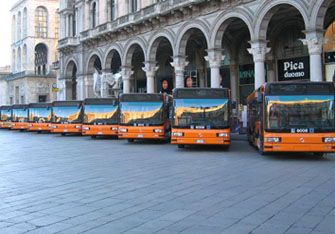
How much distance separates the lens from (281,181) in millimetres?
9523

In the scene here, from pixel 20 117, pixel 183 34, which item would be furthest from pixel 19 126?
pixel 183 34

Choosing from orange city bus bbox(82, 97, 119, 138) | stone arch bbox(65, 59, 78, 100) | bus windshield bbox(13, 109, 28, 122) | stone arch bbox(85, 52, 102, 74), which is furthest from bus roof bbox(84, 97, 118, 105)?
stone arch bbox(65, 59, 78, 100)

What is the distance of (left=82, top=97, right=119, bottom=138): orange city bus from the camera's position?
25.4 m

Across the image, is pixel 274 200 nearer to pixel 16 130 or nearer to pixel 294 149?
pixel 294 149

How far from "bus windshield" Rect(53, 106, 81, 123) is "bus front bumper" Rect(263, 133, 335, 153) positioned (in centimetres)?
1767

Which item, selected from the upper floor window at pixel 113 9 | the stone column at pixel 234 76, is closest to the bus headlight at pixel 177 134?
the stone column at pixel 234 76

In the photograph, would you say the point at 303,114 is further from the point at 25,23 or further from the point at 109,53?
the point at 25,23

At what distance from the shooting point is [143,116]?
822 inches

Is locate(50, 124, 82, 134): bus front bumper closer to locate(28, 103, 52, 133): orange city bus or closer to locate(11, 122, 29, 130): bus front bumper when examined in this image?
locate(28, 103, 52, 133): orange city bus

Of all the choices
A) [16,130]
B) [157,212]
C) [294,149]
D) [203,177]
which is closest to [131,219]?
[157,212]

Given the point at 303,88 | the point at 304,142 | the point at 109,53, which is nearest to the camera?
the point at 304,142

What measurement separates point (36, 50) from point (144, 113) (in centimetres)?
5204

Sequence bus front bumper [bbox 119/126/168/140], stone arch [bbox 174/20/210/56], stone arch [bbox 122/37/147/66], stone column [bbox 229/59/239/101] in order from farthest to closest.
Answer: stone arch [bbox 122/37/147/66] → stone column [bbox 229/59/239/101] → stone arch [bbox 174/20/210/56] → bus front bumper [bbox 119/126/168/140]

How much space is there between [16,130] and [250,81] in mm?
21379
